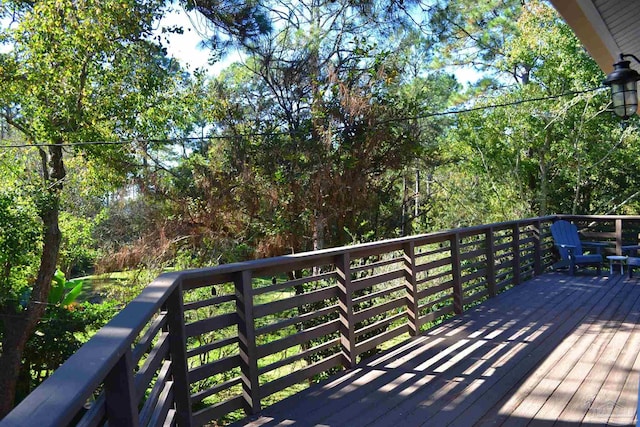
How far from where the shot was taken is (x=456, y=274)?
5336 millimetres

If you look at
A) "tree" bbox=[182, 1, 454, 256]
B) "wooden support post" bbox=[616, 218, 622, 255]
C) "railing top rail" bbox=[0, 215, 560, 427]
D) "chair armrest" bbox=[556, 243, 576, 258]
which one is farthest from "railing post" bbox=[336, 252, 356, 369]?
"tree" bbox=[182, 1, 454, 256]

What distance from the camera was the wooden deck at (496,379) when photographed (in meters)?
2.76

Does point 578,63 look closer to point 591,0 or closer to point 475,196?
point 475,196

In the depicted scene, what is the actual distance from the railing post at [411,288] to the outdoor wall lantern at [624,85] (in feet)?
6.99

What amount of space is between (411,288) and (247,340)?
2052 mm

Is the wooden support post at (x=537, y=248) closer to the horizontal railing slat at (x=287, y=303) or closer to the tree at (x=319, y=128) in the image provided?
the tree at (x=319, y=128)

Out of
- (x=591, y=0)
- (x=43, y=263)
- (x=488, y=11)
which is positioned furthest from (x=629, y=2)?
(x=43, y=263)

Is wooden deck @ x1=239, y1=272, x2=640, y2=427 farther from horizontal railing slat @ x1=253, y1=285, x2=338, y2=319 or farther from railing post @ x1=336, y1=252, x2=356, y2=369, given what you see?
horizontal railing slat @ x1=253, y1=285, x2=338, y2=319

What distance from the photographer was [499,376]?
3395 millimetres

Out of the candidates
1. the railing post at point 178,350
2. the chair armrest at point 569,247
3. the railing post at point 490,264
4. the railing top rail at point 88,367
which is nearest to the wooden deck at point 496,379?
the railing post at point 178,350

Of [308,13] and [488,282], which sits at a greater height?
[308,13]

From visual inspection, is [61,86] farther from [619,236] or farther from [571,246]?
[619,236]

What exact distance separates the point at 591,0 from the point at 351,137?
871 centimetres

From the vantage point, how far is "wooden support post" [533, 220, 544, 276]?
307 inches
